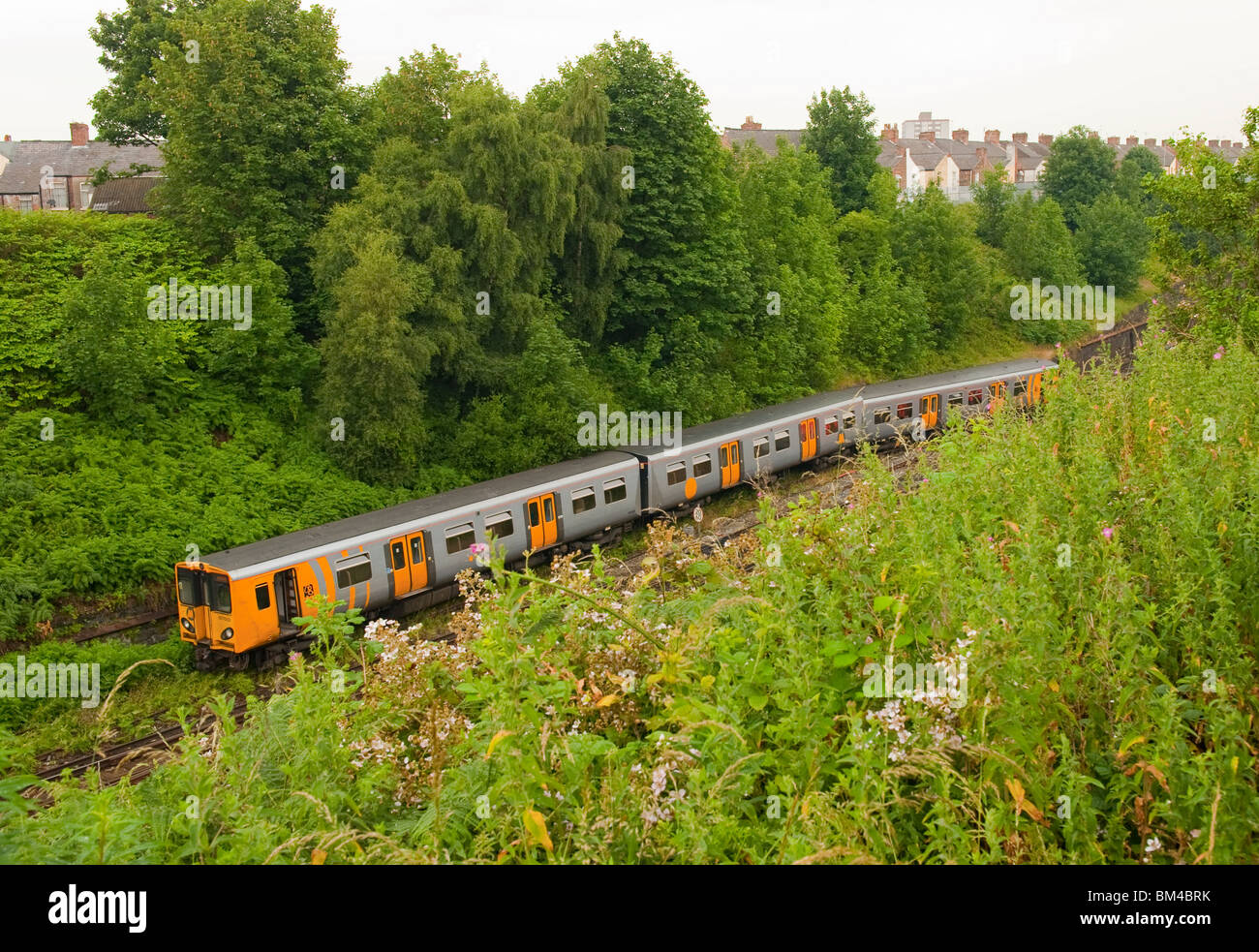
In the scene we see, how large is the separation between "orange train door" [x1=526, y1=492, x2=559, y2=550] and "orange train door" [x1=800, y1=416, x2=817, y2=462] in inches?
339

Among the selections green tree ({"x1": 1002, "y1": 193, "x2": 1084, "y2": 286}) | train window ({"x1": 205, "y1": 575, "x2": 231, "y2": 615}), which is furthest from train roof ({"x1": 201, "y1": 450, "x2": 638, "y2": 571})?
green tree ({"x1": 1002, "y1": 193, "x2": 1084, "y2": 286})

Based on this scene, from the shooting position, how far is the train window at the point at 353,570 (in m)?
16.5

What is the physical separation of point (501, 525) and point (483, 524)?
42 centimetres

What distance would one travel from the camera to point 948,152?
73750 mm

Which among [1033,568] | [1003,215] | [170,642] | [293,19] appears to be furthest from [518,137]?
[1003,215]

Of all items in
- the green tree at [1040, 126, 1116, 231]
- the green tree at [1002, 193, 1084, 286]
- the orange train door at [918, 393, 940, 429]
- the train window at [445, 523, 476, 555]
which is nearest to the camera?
the train window at [445, 523, 476, 555]

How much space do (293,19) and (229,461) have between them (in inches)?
484

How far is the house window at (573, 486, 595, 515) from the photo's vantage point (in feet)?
67.6

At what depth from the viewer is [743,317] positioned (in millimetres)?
32375

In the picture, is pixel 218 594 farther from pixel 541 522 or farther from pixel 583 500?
pixel 583 500

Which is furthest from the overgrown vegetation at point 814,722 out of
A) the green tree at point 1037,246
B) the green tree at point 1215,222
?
the green tree at point 1037,246

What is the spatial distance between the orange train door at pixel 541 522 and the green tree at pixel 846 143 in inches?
1197

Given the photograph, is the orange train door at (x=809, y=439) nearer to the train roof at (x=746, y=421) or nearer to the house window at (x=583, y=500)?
the train roof at (x=746, y=421)

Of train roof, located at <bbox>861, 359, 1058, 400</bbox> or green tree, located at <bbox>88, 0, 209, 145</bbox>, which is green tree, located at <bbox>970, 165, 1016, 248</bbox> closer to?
train roof, located at <bbox>861, 359, 1058, 400</bbox>
